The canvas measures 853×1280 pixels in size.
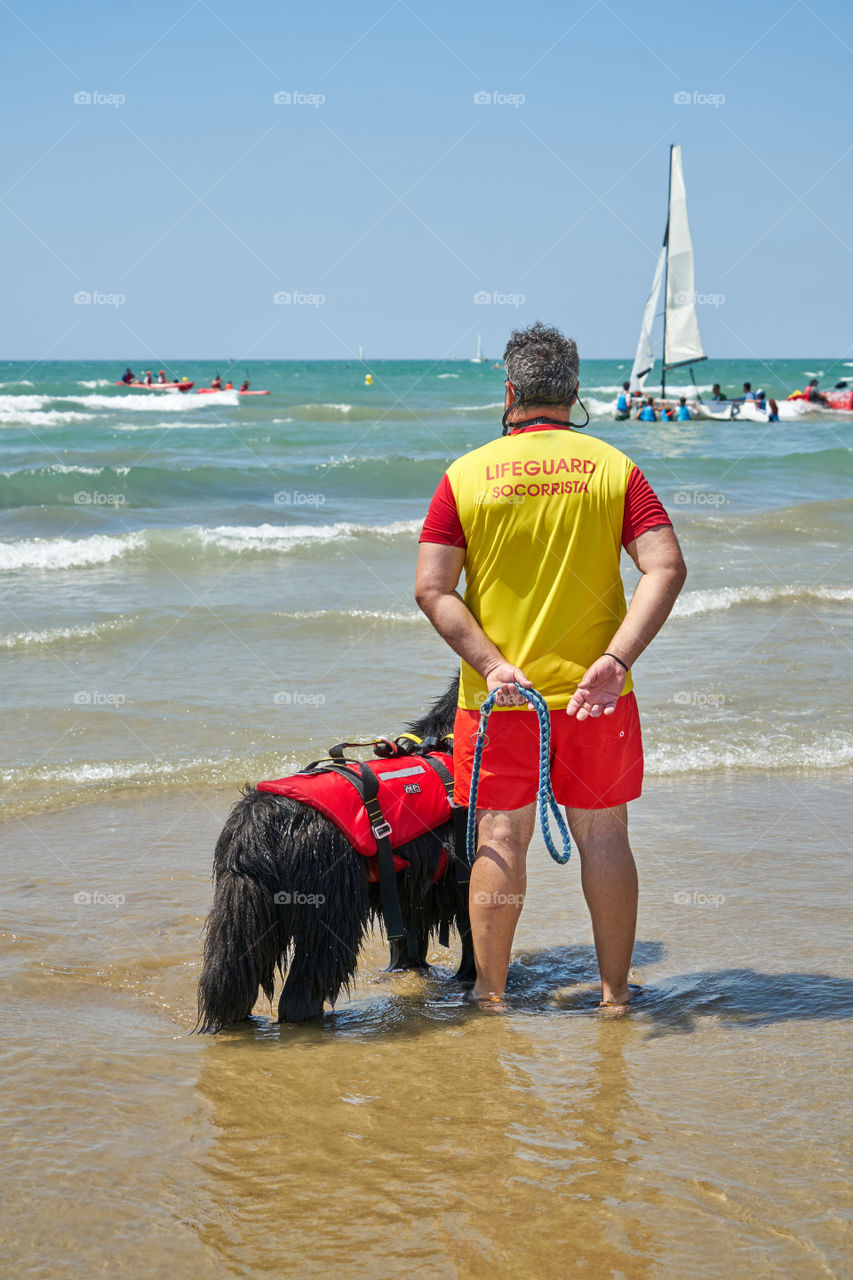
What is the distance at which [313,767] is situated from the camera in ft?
10.6

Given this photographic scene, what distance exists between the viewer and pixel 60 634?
26.7 ft

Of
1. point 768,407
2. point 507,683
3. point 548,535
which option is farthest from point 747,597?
point 768,407

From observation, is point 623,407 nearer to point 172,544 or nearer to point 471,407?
point 471,407

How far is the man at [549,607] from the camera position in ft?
9.53

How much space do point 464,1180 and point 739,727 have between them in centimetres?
438

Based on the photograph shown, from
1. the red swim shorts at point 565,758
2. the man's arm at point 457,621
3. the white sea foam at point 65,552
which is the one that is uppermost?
the white sea foam at point 65,552

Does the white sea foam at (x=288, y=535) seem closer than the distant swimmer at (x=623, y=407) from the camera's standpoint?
Yes

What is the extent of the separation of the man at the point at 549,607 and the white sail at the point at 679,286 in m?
37.2

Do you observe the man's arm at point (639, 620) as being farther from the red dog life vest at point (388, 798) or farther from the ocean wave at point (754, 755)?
the ocean wave at point (754, 755)

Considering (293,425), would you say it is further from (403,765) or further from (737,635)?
(403,765)

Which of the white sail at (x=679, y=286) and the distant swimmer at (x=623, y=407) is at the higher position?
the white sail at (x=679, y=286)

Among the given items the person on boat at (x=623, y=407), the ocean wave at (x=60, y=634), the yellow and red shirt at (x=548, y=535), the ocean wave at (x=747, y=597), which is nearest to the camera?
the yellow and red shirt at (x=548, y=535)

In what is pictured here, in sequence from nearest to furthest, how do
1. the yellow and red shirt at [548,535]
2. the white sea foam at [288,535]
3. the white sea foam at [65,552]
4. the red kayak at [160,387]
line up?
1. the yellow and red shirt at [548,535]
2. the white sea foam at [65,552]
3. the white sea foam at [288,535]
4. the red kayak at [160,387]

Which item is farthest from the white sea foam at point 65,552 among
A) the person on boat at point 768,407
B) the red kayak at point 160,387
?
the red kayak at point 160,387
